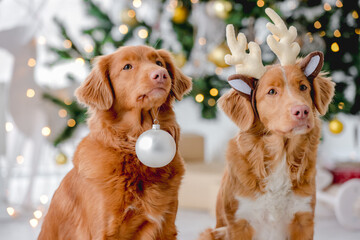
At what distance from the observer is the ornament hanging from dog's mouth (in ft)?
4.73

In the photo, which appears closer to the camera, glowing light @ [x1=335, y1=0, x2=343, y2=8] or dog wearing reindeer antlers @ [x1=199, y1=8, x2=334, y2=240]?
dog wearing reindeer antlers @ [x1=199, y1=8, x2=334, y2=240]

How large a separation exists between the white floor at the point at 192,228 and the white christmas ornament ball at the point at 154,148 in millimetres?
1280

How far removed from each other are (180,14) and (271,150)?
1.99 metres

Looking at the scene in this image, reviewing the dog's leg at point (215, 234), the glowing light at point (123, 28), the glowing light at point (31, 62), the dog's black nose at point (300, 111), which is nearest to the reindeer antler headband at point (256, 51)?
the dog's black nose at point (300, 111)

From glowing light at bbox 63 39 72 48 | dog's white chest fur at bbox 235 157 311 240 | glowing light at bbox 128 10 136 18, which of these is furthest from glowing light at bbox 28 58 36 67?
dog's white chest fur at bbox 235 157 311 240

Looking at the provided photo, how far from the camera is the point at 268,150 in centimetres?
169

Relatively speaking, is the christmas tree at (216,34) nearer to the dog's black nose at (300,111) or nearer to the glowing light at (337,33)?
the glowing light at (337,33)

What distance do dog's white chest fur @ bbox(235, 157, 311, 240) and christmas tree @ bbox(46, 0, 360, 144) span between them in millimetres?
1462

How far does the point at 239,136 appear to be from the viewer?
1.75 metres

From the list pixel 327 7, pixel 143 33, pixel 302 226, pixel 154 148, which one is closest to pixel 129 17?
pixel 143 33

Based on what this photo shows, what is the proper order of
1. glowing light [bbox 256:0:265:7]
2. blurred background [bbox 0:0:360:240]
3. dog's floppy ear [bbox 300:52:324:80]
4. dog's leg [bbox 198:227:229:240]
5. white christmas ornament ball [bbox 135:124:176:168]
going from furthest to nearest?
blurred background [bbox 0:0:360:240], glowing light [bbox 256:0:265:7], dog's leg [bbox 198:227:229:240], dog's floppy ear [bbox 300:52:324:80], white christmas ornament ball [bbox 135:124:176:168]

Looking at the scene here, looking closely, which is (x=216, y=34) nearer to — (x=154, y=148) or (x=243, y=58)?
(x=243, y=58)

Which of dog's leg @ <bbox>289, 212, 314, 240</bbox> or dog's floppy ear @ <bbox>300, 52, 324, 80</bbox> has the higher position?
dog's floppy ear @ <bbox>300, 52, 324, 80</bbox>

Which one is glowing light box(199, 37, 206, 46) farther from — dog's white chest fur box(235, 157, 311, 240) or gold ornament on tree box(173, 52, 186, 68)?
dog's white chest fur box(235, 157, 311, 240)
